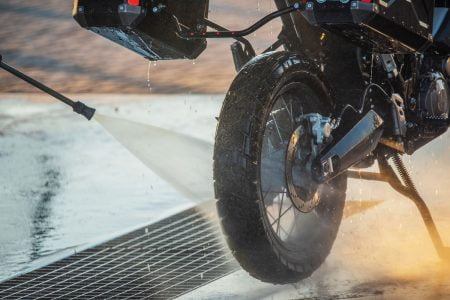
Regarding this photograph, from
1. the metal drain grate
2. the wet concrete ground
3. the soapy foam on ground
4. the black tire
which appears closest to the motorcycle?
the black tire

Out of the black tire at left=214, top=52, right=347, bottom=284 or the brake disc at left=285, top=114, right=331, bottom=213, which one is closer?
the black tire at left=214, top=52, right=347, bottom=284

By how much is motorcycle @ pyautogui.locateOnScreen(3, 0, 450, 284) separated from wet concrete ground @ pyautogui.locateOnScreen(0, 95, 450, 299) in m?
0.29

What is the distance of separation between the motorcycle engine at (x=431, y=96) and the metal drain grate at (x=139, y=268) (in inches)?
47.0

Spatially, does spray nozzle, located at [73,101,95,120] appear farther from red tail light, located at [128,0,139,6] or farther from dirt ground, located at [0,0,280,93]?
dirt ground, located at [0,0,280,93]

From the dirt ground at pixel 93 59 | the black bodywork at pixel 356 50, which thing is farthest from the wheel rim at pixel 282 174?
the dirt ground at pixel 93 59

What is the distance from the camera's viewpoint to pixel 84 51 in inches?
370

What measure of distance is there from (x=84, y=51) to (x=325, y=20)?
19.5 ft

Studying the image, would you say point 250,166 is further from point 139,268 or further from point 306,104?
point 139,268

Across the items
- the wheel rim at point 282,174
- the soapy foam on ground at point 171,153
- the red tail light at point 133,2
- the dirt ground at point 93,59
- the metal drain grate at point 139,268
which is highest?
the red tail light at point 133,2

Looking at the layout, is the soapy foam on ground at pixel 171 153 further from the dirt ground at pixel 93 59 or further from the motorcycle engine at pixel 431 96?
the motorcycle engine at pixel 431 96

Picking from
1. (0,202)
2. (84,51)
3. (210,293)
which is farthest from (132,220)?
(84,51)

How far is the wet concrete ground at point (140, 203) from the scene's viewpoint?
441 cm

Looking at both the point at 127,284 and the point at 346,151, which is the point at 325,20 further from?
the point at 127,284

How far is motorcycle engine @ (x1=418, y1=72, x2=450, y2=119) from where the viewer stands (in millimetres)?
4582
